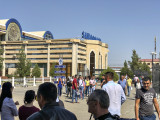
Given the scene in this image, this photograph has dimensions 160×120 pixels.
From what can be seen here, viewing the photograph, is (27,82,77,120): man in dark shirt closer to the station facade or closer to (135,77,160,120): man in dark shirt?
(135,77,160,120): man in dark shirt

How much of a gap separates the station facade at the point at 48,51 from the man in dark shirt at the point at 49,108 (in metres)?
85.4

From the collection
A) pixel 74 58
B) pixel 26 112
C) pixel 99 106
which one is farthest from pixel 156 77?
pixel 74 58

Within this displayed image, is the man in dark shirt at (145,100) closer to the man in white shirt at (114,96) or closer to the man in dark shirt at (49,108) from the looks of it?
the man in white shirt at (114,96)

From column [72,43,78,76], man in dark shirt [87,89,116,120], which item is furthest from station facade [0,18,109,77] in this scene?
man in dark shirt [87,89,116,120]

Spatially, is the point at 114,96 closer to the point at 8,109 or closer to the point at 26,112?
the point at 26,112

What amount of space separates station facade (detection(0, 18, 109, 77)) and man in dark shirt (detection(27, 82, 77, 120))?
85.4 metres

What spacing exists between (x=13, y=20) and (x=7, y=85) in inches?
3621

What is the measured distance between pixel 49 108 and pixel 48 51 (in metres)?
89.8

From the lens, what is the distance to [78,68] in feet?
307

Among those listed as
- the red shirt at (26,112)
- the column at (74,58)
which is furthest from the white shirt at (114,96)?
the column at (74,58)

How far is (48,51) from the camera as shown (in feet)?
301

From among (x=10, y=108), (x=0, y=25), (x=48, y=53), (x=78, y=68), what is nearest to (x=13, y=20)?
(x=0, y=25)

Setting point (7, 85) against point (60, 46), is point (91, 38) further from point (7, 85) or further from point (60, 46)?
point (7, 85)

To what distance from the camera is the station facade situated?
3526 inches
